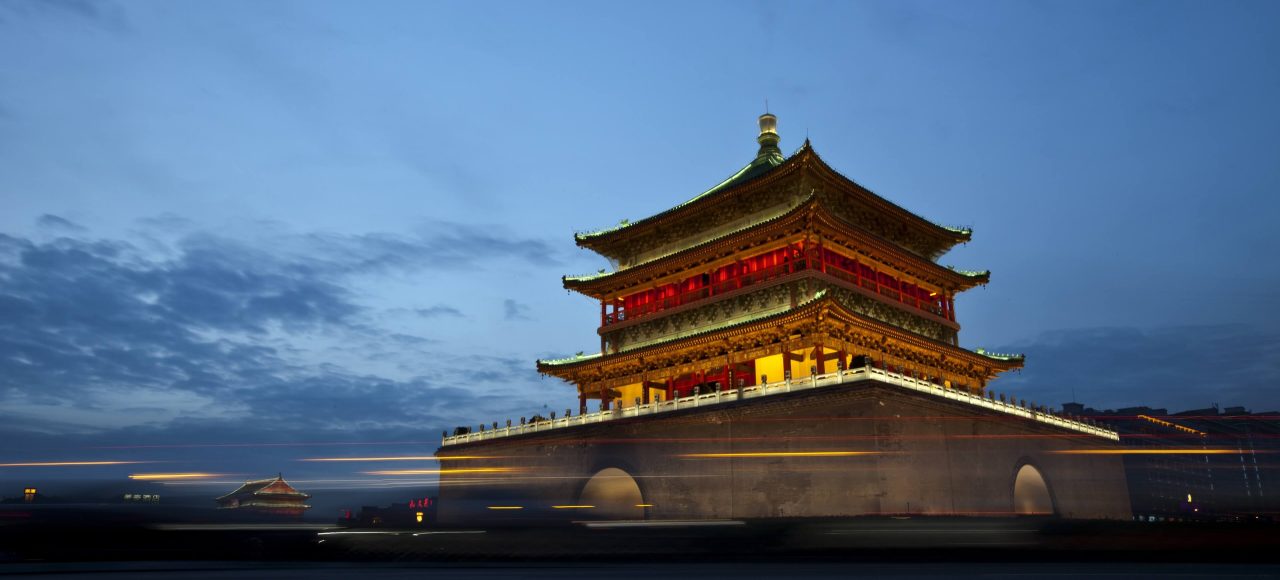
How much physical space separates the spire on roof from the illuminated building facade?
0.42ft

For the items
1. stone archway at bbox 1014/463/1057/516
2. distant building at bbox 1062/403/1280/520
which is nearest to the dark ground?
stone archway at bbox 1014/463/1057/516

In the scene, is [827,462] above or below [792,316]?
below

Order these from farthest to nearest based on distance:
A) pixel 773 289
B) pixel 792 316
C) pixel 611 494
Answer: pixel 611 494 → pixel 773 289 → pixel 792 316

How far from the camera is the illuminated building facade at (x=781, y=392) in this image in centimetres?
2955

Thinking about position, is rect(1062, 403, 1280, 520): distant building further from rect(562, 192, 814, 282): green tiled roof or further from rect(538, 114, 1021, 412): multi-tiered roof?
rect(562, 192, 814, 282): green tiled roof

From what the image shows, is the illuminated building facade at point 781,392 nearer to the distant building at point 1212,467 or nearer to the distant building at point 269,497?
the distant building at point 269,497

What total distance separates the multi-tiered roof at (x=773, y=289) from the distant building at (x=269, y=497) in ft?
88.7

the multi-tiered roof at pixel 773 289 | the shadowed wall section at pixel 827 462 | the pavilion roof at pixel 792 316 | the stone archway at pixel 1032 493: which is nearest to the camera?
the shadowed wall section at pixel 827 462

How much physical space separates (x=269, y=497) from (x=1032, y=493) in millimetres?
48475

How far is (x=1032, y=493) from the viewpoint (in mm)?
35781

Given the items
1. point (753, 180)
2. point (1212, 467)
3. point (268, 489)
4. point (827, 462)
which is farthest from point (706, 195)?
point (1212, 467)

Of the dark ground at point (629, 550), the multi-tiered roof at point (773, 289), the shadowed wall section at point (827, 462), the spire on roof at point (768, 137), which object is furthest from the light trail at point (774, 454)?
the spire on roof at point (768, 137)

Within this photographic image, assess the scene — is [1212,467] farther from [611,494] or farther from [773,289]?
[611,494]

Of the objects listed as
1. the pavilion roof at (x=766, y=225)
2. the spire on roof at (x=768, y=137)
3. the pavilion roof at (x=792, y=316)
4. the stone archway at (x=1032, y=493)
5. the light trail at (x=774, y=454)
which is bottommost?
the stone archway at (x=1032, y=493)
